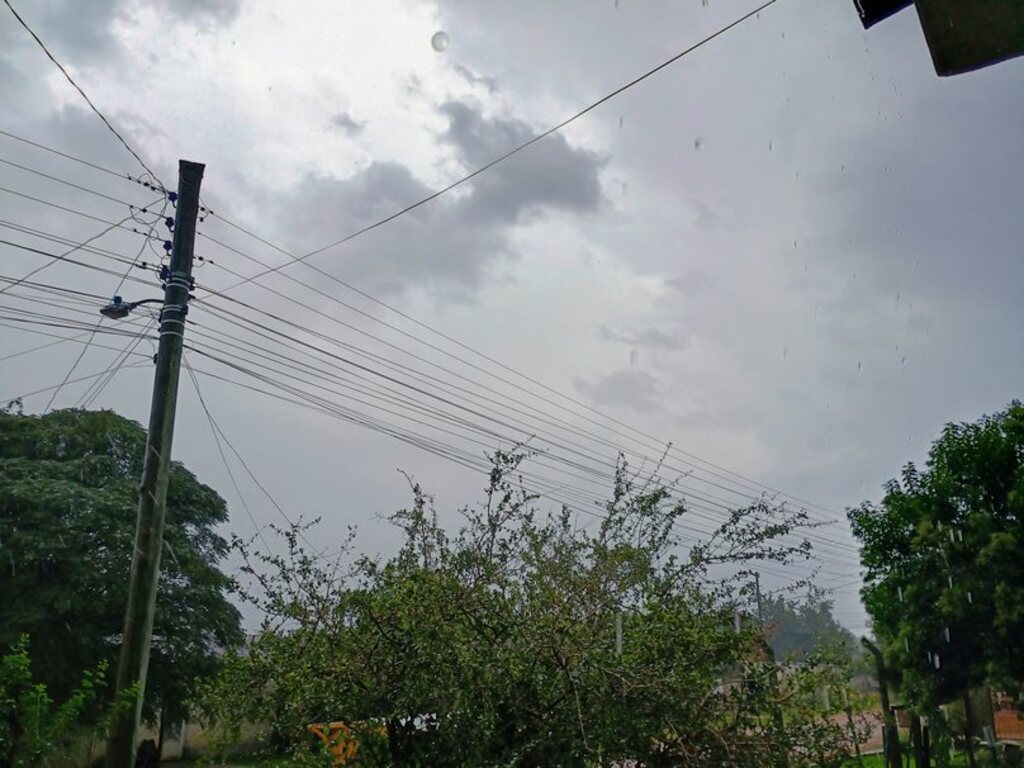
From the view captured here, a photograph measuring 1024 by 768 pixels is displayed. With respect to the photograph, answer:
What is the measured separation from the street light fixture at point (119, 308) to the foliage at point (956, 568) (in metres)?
17.0

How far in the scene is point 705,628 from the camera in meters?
5.16

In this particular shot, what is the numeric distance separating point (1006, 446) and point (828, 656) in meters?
16.9

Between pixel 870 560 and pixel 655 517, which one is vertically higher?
pixel 870 560

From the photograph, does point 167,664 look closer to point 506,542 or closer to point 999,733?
point 506,542

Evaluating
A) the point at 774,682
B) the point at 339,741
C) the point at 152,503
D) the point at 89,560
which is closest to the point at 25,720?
the point at 152,503

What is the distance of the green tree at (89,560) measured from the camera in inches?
623

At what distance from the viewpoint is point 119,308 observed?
8.62m

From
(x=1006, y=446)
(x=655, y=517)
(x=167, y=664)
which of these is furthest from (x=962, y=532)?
(x=167, y=664)

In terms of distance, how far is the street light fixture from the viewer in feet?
28.2

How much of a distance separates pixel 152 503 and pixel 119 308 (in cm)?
228

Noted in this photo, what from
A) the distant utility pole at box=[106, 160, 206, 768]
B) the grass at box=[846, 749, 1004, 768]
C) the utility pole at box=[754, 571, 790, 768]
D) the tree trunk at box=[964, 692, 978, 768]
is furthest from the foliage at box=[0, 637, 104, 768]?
the tree trunk at box=[964, 692, 978, 768]

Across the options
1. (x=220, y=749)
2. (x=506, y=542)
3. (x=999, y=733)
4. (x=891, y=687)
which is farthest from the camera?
(x=999, y=733)

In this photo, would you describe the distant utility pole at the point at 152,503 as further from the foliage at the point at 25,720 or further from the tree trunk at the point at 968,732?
the tree trunk at the point at 968,732

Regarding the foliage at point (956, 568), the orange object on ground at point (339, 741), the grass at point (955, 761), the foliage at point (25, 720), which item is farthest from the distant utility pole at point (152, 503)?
the foliage at point (956, 568)
